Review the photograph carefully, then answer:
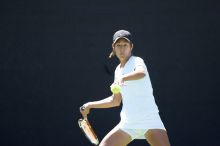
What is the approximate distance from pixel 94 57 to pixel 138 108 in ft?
9.01

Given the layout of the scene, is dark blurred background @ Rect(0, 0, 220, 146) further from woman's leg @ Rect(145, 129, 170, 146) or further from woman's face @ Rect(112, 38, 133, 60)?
woman's leg @ Rect(145, 129, 170, 146)

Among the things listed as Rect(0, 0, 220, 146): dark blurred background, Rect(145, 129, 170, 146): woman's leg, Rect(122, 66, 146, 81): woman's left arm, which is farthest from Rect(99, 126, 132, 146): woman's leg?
Rect(0, 0, 220, 146): dark blurred background

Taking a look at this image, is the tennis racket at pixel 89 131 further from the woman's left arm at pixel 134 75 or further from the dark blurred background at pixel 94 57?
the dark blurred background at pixel 94 57

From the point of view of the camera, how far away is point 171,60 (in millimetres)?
7309

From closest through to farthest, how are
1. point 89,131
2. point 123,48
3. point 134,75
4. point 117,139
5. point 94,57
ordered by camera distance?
point 134,75 → point 117,139 → point 123,48 → point 89,131 → point 94,57

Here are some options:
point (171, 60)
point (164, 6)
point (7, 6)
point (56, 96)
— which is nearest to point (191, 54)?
point (171, 60)

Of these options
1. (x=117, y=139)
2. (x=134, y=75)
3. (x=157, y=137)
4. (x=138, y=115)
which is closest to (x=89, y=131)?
(x=117, y=139)

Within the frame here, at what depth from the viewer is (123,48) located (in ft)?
15.8

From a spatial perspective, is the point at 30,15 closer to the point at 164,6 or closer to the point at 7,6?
the point at 7,6

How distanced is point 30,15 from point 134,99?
3.11 meters

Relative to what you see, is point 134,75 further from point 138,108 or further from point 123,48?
point 123,48

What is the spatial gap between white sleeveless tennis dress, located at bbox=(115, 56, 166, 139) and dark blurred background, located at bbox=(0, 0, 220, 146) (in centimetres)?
261

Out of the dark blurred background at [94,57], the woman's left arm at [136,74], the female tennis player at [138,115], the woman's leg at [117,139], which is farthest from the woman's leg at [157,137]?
the dark blurred background at [94,57]

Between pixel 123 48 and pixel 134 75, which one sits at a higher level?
pixel 123 48
